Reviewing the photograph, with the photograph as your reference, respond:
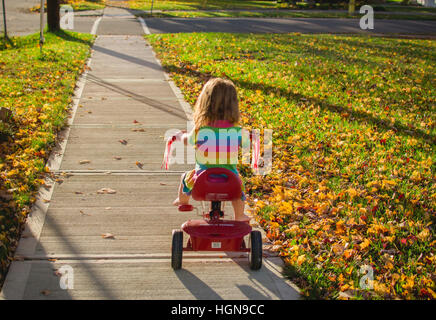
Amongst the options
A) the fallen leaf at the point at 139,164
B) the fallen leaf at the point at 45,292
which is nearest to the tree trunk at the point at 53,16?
the fallen leaf at the point at 139,164

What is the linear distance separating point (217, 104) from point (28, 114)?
4.90 metres

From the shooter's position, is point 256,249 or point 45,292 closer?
point 45,292

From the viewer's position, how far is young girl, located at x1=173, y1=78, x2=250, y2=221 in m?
3.79

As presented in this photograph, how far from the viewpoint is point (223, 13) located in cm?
2645

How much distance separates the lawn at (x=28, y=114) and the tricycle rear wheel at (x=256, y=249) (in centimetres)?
187

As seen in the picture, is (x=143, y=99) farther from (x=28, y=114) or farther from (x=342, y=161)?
(x=342, y=161)

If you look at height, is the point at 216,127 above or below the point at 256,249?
above

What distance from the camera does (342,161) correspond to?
6512mm

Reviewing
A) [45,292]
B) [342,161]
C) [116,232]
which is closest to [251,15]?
[342,161]

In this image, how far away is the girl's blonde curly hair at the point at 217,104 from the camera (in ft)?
12.4

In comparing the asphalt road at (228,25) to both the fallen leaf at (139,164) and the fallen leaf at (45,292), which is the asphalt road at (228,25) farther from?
the fallen leaf at (45,292)

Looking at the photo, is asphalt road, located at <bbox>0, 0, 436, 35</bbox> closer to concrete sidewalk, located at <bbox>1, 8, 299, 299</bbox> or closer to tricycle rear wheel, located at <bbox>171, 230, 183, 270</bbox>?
concrete sidewalk, located at <bbox>1, 8, 299, 299</bbox>
